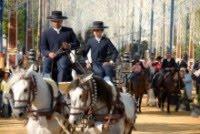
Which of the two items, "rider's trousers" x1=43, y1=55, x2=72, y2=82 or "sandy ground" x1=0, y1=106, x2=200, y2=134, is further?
"sandy ground" x1=0, y1=106, x2=200, y2=134

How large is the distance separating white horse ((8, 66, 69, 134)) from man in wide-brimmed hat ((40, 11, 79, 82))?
527 mm

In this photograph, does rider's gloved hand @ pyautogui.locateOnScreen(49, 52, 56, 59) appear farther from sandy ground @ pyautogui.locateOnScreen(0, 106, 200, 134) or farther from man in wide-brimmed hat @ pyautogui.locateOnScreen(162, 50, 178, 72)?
man in wide-brimmed hat @ pyautogui.locateOnScreen(162, 50, 178, 72)

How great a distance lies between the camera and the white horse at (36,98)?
416 inches

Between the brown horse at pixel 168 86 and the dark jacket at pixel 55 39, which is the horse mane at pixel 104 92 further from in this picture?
the brown horse at pixel 168 86

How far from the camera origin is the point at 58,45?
12320 mm

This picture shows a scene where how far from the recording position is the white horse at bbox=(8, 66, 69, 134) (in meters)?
10.6

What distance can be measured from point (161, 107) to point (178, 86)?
125 cm

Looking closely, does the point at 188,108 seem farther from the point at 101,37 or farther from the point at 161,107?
the point at 101,37

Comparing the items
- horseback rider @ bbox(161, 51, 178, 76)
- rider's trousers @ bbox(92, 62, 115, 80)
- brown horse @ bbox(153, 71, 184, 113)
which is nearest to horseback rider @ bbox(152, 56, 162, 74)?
horseback rider @ bbox(161, 51, 178, 76)

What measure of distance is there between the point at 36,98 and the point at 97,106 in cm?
97

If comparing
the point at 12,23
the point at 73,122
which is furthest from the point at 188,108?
the point at 73,122

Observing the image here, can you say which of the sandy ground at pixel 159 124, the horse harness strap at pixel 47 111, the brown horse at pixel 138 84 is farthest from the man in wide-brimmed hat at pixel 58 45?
the brown horse at pixel 138 84

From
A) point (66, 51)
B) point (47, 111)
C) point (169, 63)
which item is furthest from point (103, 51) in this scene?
point (169, 63)

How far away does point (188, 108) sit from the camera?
2773cm
